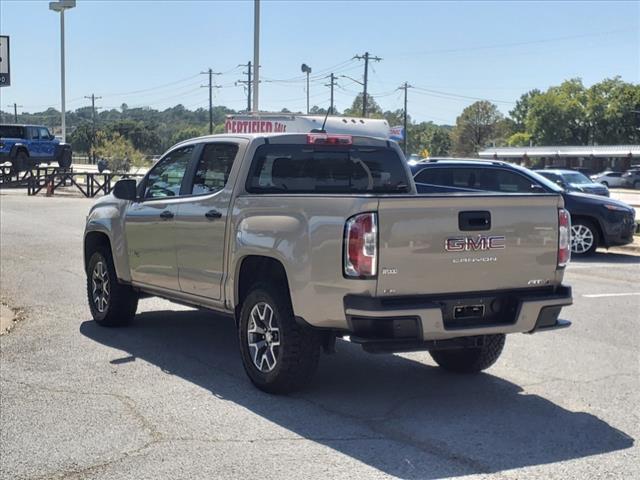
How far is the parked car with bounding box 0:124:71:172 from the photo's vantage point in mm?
38281

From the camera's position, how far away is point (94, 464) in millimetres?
4781

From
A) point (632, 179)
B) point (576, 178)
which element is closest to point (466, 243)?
point (576, 178)

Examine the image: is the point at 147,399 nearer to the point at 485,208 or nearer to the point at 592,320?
the point at 485,208

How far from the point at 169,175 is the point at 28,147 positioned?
33.6m

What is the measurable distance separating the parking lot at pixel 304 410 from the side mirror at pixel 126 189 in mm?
1399

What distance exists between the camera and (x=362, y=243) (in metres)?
5.32

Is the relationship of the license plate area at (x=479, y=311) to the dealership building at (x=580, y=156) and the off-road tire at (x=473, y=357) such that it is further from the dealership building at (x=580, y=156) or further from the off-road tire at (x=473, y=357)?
the dealership building at (x=580, y=156)

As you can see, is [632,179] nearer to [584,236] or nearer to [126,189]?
[584,236]

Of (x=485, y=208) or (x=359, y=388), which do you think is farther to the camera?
(x=359, y=388)

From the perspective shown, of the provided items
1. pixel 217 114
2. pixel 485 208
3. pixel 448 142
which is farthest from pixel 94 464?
pixel 217 114

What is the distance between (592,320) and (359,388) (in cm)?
401

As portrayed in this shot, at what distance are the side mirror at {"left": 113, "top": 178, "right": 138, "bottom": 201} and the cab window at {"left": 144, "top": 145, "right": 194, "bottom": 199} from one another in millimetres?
125

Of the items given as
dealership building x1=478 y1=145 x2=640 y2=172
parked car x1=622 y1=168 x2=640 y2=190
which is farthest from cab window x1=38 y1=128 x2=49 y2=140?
dealership building x1=478 y1=145 x2=640 y2=172

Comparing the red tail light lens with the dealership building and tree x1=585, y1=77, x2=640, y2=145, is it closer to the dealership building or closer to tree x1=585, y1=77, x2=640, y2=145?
the dealership building
